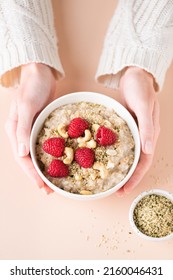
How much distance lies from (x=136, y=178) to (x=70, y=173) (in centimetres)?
19

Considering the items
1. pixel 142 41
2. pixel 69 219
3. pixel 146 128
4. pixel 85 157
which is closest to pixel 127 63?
pixel 142 41

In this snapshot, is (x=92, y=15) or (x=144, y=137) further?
(x=92, y=15)

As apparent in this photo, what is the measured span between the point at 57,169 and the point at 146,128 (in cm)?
25

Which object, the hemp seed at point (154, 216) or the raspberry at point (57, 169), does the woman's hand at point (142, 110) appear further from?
the raspberry at point (57, 169)

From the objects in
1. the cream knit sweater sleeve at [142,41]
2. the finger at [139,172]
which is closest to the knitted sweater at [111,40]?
the cream knit sweater sleeve at [142,41]

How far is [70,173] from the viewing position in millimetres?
→ 1158

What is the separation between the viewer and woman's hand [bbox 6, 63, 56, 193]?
3.91 feet

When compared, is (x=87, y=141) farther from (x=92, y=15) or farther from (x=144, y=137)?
(x=92, y=15)

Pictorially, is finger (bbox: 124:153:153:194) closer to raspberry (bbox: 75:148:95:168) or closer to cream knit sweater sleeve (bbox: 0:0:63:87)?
raspberry (bbox: 75:148:95:168)

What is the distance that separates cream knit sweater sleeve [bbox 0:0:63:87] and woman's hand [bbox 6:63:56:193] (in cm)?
3

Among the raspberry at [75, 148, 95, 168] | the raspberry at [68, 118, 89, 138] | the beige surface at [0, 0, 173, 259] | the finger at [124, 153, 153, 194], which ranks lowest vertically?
the beige surface at [0, 0, 173, 259]

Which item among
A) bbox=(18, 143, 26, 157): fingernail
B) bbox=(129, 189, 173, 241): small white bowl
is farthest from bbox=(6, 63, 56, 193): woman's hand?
bbox=(129, 189, 173, 241): small white bowl

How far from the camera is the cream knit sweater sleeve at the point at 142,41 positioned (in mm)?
1320
